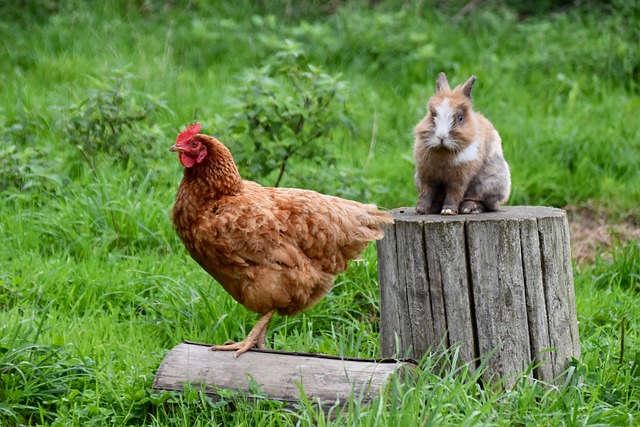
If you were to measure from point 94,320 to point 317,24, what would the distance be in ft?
19.4

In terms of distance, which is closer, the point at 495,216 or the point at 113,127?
the point at 495,216

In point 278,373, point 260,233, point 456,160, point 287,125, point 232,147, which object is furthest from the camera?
point 287,125

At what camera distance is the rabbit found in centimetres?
425

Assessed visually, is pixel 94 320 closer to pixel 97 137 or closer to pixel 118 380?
pixel 118 380

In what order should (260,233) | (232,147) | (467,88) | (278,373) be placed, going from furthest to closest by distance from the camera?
(232,147) → (467,88) → (260,233) → (278,373)

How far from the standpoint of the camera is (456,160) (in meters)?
4.30

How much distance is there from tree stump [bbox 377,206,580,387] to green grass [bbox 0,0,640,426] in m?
0.13

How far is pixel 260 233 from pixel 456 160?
3.37ft

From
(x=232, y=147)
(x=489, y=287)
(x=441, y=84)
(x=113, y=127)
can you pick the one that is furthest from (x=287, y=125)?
(x=489, y=287)

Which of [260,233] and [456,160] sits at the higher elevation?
[456,160]

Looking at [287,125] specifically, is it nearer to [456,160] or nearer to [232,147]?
[232,147]

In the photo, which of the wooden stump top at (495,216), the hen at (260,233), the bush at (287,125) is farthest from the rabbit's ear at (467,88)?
the bush at (287,125)

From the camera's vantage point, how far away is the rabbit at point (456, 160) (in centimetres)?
425

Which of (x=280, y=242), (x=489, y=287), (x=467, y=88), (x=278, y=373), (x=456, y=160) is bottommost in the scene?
(x=278, y=373)
